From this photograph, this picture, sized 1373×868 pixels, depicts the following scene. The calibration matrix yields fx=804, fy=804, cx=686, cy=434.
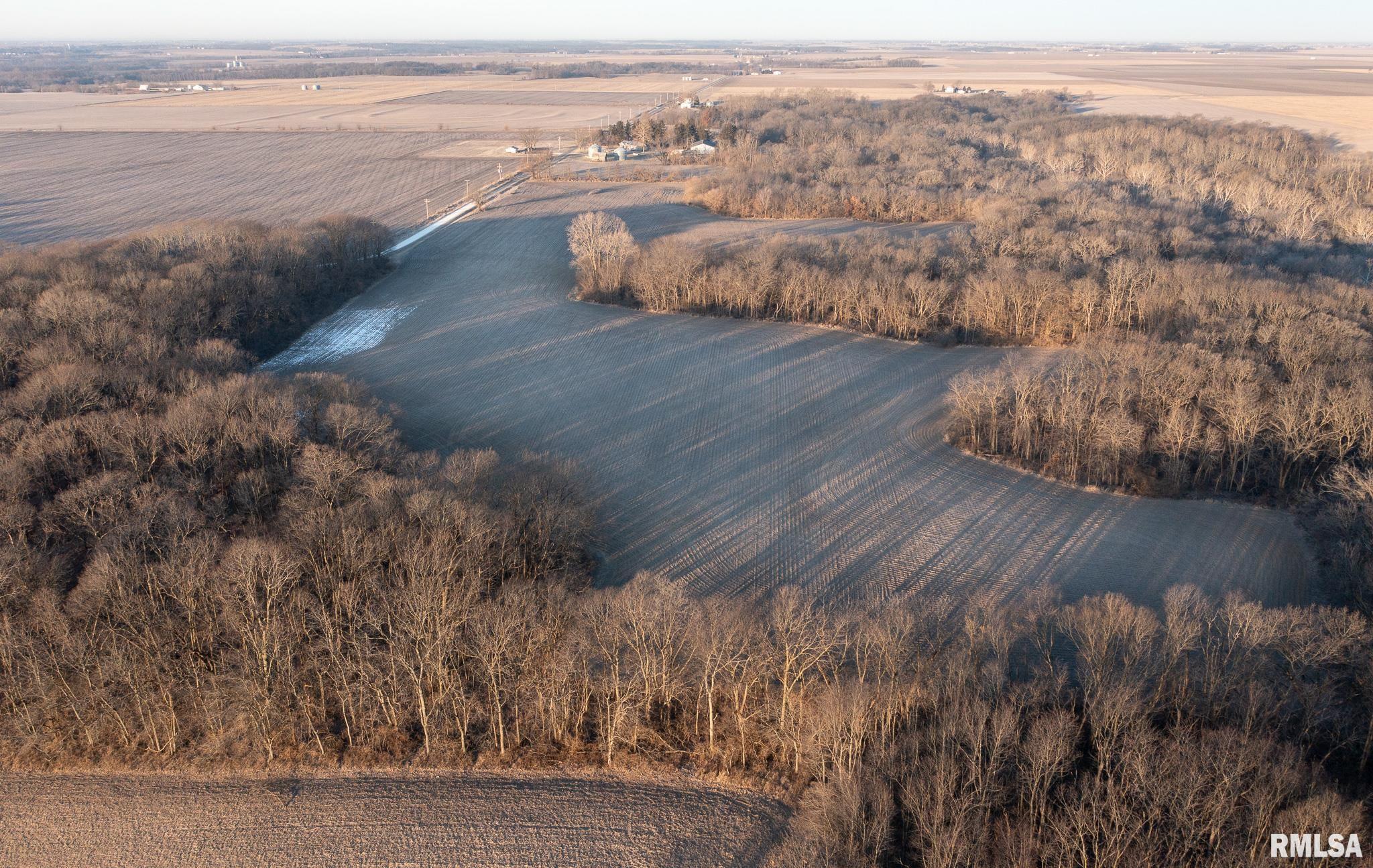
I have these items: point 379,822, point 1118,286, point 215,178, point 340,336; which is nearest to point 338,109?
point 215,178

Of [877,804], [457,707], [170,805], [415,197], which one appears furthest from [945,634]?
[415,197]

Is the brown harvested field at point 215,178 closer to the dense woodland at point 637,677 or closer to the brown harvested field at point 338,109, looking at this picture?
the brown harvested field at point 338,109

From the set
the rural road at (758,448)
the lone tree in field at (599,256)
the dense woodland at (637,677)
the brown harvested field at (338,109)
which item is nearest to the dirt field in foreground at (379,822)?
the dense woodland at (637,677)

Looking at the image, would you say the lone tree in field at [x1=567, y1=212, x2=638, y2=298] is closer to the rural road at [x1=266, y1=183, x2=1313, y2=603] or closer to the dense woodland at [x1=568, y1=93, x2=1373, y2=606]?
the dense woodland at [x1=568, y1=93, x2=1373, y2=606]

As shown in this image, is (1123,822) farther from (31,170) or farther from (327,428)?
(31,170)

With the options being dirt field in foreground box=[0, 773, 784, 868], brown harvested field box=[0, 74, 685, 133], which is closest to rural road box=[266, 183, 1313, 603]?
dirt field in foreground box=[0, 773, 784, 868]

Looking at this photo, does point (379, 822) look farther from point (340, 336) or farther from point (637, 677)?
point (340, 336)

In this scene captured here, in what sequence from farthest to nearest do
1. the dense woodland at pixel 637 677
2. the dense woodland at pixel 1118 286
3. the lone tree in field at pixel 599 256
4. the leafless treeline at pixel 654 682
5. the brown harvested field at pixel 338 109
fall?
the brown harvested field at pixel 338 109
the lone tree in field at pixel 599 256
the dense woodland at pixel 1118 286
the leafless treeline at pixel 654 682
the dense woodland at pixel 637 677
